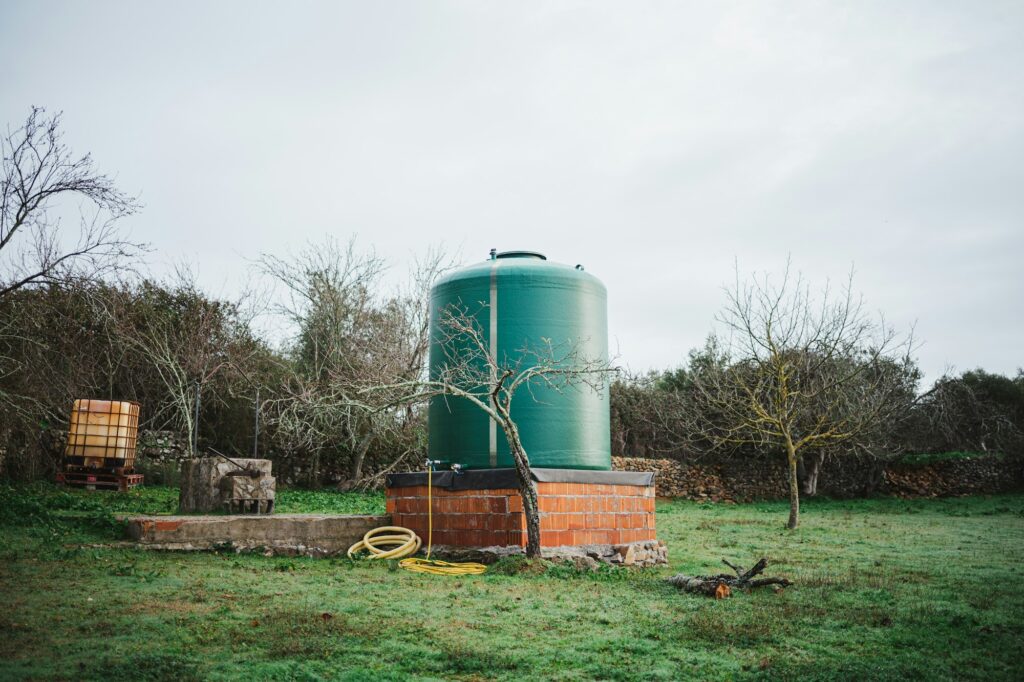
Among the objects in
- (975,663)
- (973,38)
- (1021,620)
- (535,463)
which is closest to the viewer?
(975,663)

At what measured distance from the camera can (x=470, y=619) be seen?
4891mm

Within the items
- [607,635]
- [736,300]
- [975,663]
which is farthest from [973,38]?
[607,635]

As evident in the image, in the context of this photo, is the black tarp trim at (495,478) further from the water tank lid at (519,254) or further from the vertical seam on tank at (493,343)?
the water tank lid at (519,254)

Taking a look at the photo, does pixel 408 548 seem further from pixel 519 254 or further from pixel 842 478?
pixel 842 478

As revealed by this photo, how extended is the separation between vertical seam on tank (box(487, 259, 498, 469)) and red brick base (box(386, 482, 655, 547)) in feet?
1.79

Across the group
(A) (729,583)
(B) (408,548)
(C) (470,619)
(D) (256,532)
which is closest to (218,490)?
(D) (256,532)

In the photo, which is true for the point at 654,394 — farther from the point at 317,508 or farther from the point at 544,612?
the point at 544,612

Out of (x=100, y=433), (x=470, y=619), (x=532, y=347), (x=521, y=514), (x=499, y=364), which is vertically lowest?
(x=470, y=619)

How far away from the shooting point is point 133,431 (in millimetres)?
14203

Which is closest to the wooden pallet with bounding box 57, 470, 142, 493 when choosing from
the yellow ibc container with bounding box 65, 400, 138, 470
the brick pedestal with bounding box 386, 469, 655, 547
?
the yellow ibc container with bounding box 65, 400, 138, 470

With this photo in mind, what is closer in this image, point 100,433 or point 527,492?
point 527,492

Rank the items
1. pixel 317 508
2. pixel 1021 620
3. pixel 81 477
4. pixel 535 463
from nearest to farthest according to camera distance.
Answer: pixel 1021 620, pixel 535 463, pixel 317 508, pixel 81 477

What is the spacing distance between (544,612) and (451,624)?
73 cm

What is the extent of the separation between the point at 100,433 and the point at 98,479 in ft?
2.67
